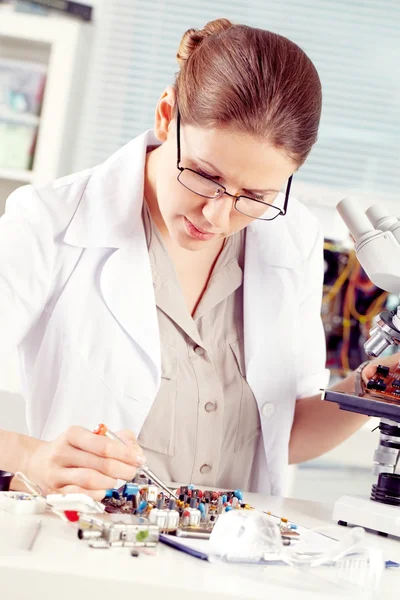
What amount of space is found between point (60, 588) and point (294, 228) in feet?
3.86

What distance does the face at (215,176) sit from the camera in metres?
1.30

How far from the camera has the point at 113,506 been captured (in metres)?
1.11

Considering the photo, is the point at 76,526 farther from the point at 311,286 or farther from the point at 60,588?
the point at 311,286

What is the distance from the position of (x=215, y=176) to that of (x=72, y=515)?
23.8 inches

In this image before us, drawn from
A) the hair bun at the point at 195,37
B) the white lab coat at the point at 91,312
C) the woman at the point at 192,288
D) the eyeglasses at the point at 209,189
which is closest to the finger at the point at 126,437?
the woman at the point at 192,288

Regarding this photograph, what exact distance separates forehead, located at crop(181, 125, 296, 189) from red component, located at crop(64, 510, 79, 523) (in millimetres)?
596

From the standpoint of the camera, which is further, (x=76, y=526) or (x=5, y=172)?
(x=5, y=172)

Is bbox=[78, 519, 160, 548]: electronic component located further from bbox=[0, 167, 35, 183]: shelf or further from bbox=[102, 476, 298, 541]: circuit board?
bbox=[0, 167, 35, 183]: shelf

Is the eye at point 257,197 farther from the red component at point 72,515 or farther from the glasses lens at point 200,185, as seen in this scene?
the red component at point 72,515

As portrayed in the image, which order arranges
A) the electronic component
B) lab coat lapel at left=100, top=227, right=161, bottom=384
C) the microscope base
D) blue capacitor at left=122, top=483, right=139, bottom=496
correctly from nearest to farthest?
the electronic component
blue capacitor at left=122, top=483, right=139, bottom=496
the microscope base
lab coat lapel at left=100, top=227, right=161, bottom=384

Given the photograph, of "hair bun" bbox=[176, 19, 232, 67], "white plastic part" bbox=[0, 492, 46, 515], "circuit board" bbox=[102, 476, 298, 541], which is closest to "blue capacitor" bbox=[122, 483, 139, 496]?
"circuit board" bbox=[102, 476, 298, 541]

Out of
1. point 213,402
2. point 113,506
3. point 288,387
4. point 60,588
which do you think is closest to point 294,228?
point 288,387

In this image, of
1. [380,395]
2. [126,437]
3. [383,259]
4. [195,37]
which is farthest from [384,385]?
[195,37]

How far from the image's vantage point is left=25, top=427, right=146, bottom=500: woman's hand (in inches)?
42.8
